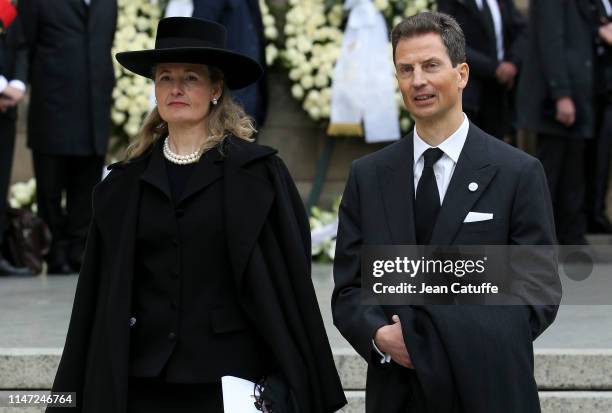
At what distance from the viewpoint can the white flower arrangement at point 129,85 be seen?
995 centimetres

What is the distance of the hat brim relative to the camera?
14.2 feet

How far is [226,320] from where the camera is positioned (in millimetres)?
4215

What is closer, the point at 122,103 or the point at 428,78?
the point at 428,78

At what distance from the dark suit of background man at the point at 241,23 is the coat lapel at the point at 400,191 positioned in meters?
4.62

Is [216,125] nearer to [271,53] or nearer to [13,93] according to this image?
[13,93]

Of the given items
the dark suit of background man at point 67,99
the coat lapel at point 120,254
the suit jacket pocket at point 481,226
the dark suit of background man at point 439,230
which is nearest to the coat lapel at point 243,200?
the coat lapel at point 120,254

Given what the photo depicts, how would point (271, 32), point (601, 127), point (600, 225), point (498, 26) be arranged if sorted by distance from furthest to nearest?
point (271, 32) → point (600, 225) → point (601, 127) → point (498, 26)

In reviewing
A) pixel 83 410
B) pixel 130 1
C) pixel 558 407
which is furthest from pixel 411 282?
pixel 130 1

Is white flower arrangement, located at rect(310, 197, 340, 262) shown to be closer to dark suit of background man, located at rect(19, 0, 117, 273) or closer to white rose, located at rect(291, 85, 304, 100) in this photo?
white rose, located at rect(291, 85, 304, 100)

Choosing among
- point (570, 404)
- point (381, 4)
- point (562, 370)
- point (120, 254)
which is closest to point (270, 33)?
point (381, 4)

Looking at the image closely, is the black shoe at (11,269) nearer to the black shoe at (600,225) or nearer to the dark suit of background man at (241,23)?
the dark suit of background man at (241,23)

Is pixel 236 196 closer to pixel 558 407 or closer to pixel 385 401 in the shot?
pixel 385 401

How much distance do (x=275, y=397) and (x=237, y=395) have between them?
119mm

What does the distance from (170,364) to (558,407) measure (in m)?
2.01
